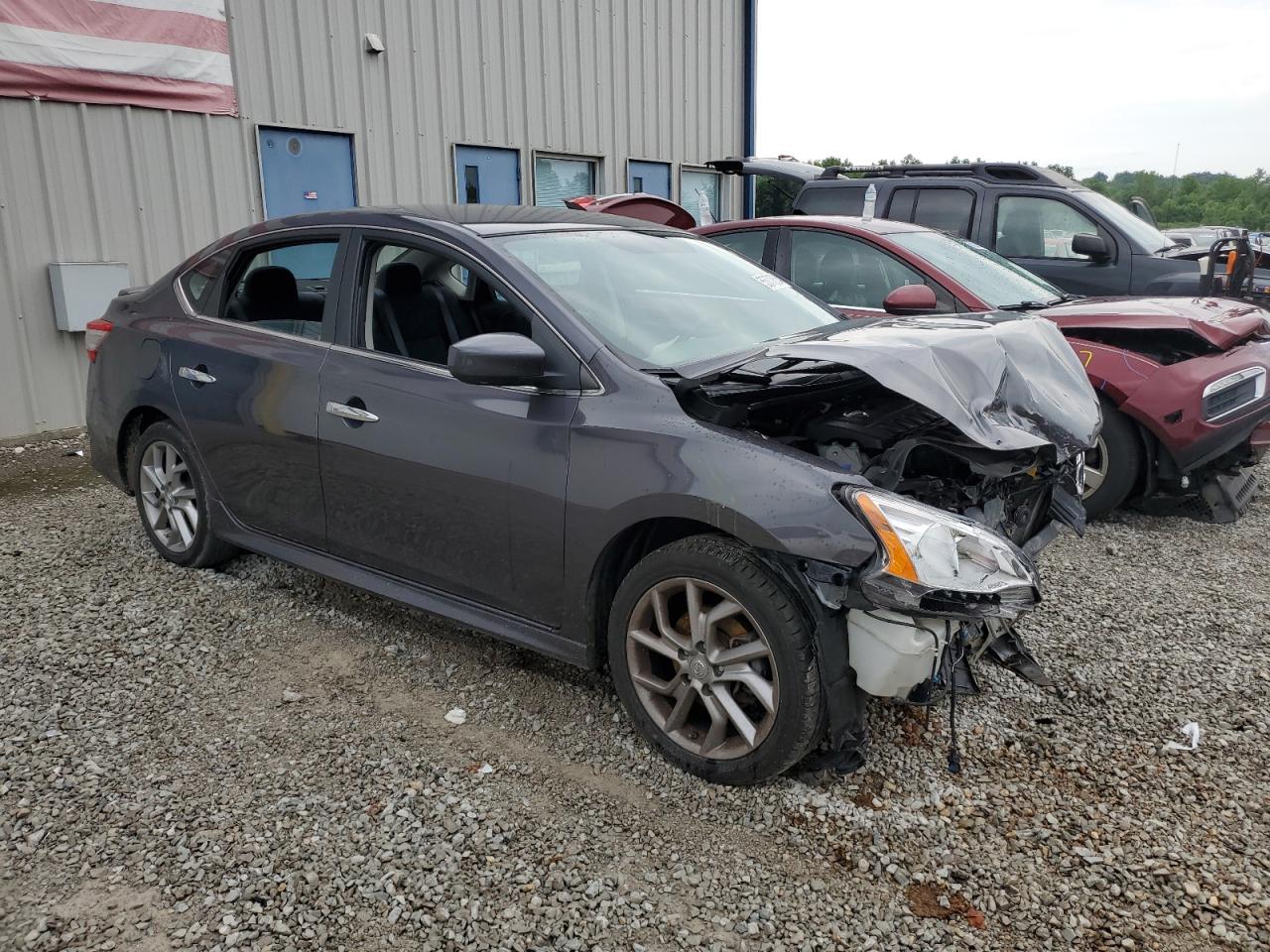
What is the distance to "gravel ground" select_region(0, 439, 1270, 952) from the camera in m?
2.40

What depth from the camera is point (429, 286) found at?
380 centimetres

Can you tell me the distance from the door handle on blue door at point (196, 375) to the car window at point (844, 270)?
10.9 ft

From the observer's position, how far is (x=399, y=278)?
12.4ft

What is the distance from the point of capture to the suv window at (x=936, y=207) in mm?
7773

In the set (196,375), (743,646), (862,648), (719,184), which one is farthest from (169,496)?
(719,184)

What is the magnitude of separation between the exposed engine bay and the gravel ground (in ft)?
2.66

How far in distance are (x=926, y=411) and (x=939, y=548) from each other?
69cm

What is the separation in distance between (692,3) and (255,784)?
1229 cm

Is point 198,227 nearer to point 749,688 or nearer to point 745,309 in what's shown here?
point 745,309

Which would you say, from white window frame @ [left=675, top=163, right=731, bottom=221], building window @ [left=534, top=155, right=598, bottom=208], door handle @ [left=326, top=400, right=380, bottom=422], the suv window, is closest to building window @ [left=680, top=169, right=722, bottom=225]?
white window frame @ [left=675, top=163, right=731, bottom=221]

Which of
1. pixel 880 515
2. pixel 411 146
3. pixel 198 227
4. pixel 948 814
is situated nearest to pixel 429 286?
pixel 880 515

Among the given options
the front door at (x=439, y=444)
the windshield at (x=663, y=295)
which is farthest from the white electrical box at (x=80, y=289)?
the windshield at (x=663, y=295)

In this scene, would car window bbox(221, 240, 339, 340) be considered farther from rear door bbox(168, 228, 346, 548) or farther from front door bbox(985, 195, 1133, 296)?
front door bbox(985, 195, 1133, 296)

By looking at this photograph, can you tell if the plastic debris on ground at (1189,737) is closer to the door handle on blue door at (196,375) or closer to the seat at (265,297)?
the seat at (265,297)
